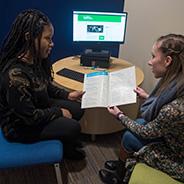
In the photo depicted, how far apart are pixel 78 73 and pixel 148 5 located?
2.90 feet

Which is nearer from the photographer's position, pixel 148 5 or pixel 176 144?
pixel 176 144

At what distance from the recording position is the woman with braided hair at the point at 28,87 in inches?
62.0

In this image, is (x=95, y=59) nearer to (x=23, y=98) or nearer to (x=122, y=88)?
(x=122, y=88)

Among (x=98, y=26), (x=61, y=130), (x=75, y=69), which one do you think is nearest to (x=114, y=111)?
(x=61, y=130)

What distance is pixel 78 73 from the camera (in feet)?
7.54

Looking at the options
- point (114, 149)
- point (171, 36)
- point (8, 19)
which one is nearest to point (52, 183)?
point (114, 149)

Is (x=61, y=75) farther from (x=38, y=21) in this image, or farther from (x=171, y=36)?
(x=171, y=36)

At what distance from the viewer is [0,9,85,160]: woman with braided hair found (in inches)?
62.0

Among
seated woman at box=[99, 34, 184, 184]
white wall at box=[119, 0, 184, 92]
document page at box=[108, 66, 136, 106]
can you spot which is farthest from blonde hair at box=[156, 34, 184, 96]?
white wall at box=[119, 0, 184, 92]

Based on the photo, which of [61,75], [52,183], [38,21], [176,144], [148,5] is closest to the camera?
[176,144]

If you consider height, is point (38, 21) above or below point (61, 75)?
above

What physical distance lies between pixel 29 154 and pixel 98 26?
130 centimetres

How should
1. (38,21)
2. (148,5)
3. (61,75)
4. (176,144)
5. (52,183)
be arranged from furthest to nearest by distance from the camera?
(148,5) → (61,75) → (52,183) → (38,21) → (176,144)

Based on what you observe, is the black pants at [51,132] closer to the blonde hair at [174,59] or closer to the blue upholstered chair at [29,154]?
the blue upholstered chair at [29,154]
